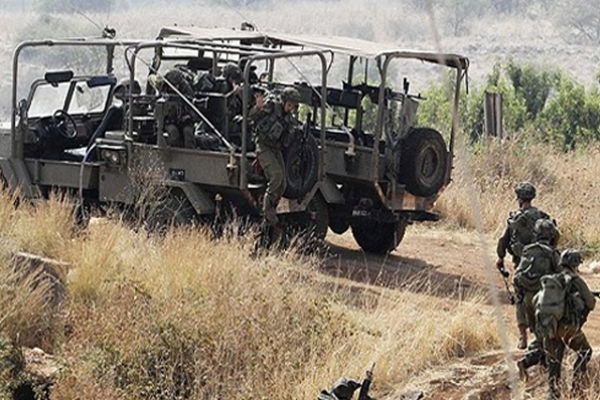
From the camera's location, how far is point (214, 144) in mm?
16312

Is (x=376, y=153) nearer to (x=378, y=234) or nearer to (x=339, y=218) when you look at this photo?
(x=339, y=218)

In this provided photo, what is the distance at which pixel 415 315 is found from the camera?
→ 1304 centimetres

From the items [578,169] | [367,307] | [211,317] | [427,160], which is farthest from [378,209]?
[578,169]

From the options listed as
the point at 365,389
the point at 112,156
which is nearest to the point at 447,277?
the point at 112,156

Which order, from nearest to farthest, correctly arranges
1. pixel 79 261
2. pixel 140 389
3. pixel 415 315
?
pixel 140 389 < pixel 415 315 < pixel 79 261

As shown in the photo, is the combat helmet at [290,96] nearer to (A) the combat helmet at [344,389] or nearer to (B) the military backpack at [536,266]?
(B) the military backpack at [536,266]

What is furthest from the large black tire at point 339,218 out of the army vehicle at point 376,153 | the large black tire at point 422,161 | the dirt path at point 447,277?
the large black tire at point 422,161

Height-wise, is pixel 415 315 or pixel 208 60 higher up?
pixel 208 60

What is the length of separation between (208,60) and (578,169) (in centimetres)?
821

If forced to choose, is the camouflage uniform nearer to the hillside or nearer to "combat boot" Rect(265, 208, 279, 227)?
the hillside

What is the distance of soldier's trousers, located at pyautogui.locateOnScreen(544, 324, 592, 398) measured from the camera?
11.6 meters

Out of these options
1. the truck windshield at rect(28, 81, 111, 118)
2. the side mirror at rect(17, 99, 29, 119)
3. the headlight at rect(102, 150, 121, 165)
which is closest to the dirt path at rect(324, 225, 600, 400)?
the headlight at rect(102, 150, 121, 165)

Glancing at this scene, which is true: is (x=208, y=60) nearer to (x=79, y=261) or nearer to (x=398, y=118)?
(x=398, y=118)

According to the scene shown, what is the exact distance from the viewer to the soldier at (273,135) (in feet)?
50.4
